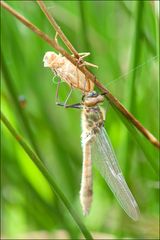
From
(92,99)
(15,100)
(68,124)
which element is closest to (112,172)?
(92,99)

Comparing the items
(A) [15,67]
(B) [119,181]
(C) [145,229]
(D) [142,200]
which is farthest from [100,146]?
(A) [15,67]

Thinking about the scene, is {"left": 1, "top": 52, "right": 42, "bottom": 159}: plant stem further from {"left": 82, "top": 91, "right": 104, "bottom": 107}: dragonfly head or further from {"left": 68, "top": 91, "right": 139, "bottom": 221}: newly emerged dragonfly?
{"left": 82, "top": 91, "right": 104, "bottom": 107}: dragonfly head

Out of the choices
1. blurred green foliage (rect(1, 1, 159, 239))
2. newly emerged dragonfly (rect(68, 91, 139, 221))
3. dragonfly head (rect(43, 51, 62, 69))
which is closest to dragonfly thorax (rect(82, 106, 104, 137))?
newly emerged dragonfly (rect(68, 91, 139, 221))

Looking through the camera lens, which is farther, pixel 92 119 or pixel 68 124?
pixel 68 124

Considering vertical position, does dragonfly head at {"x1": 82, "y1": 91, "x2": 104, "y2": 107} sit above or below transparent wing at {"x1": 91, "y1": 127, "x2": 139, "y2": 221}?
above

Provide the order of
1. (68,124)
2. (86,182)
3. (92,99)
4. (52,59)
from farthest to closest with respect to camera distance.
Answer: (68,124) < (86,182) < (92,99) < (52,59)

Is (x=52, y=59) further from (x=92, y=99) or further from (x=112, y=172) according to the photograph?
(x=112, y=172)

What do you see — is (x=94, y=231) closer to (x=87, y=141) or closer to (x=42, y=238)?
(x=42, y=238)

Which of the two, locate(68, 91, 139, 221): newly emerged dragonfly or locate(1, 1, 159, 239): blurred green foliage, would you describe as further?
locate(1, 1, 159, 239): blurred green foliage
